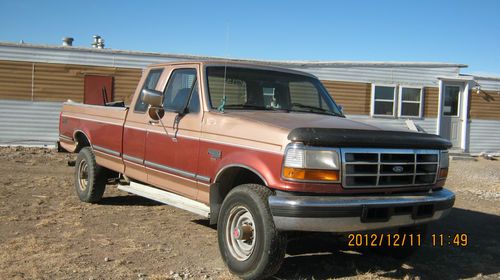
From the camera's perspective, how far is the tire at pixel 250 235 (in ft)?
12.5

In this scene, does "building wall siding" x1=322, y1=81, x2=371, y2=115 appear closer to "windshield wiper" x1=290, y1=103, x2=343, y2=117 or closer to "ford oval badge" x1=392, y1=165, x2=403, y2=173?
"windshield wiper" x1=290, y1=103, x2=343, y2=117

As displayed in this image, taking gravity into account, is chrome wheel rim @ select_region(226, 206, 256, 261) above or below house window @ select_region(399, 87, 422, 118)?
below

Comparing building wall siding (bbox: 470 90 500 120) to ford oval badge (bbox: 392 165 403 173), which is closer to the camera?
ford oval badge (bbox: 392 165 403 173)

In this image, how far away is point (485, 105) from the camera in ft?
57.7

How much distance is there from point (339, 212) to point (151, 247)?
7.23 feet

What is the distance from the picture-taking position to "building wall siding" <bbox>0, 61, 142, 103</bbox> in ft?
45.2

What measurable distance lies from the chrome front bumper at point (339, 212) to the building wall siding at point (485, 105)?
14838 mm

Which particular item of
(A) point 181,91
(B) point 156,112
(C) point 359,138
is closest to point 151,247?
(B) point 156,112

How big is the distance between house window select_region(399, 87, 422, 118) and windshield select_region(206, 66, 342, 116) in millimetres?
11905

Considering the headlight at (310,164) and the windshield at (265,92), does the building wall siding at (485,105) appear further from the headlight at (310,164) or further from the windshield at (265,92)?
the headlight at (310,164)

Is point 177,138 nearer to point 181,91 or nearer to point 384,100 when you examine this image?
point 181,91

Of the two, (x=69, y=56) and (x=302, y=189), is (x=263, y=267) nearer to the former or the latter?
(x=302, y=189)

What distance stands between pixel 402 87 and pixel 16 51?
38.6ft
